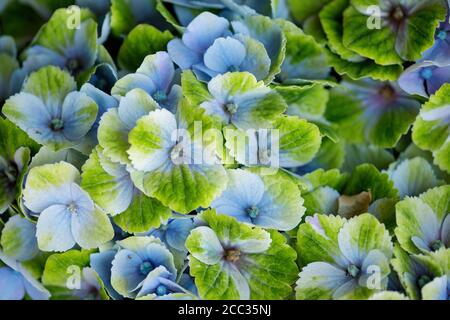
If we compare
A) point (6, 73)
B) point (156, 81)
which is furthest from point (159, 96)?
point (6, 73)

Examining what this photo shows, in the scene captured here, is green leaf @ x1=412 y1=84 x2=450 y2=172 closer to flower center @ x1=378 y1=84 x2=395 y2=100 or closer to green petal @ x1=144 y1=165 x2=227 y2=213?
flower center @ x1=378 y1=84 x2=395 y2=100

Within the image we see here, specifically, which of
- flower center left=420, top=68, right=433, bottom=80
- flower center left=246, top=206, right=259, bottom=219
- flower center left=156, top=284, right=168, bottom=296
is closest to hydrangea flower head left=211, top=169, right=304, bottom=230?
flower center left=246, top=206, right=259, bottom=219

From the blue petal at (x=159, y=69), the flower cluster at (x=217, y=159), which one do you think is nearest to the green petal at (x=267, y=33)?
the flower cluster at (x=217, y=159)

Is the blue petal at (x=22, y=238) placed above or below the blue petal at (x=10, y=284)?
above

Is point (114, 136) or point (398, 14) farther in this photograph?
point (398, 14)

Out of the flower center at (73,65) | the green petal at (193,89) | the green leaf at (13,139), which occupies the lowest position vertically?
the green leaf at (13,139)

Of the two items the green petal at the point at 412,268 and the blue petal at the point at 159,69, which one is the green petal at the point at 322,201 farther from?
the blue petal at the point at 159,69

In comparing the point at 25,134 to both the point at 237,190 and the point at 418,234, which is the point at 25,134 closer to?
the point at 237,190

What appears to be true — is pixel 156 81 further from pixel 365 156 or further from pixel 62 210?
pixel 365 156
